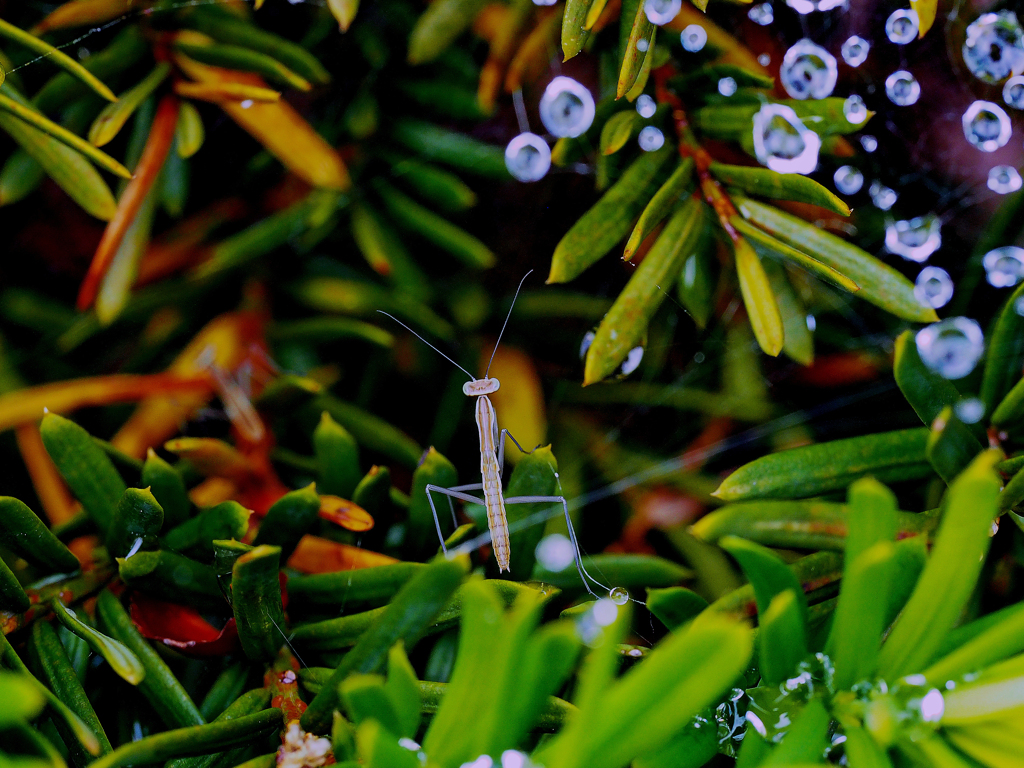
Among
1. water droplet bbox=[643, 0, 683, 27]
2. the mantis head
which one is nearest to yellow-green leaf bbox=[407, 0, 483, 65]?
water droplet bbox=[643, 0, 683, 27]

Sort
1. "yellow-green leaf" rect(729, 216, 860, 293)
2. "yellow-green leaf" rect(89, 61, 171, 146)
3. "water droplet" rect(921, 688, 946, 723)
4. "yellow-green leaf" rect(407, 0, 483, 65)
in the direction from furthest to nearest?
"yellow-green leaf" rect(407, 0, 483, 65) → "yellow-green leaf" rect(89, 61, 171, 146) → "yellow-green leaf" rect(729, 216, 860, 293) → "water droplet" rect(921, 688, 946, 723)

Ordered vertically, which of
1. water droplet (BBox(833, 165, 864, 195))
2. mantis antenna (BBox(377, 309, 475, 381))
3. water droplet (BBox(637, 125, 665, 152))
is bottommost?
mantis antenna (BBox(377, 309, 475, 381))

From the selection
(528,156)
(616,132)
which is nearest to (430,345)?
(528,156)

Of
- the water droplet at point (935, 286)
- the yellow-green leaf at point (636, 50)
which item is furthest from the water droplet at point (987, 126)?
the yellow-green leaf at point (636, 50)

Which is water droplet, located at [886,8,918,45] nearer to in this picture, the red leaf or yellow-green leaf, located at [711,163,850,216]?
yellow-green leaf, located at [711,163,850,216]

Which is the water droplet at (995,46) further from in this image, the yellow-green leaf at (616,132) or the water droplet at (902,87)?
the yellow-green leaf at (616,132)

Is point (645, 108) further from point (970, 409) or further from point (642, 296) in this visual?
point (970, 409)

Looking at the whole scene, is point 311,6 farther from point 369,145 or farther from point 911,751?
point 911,751
